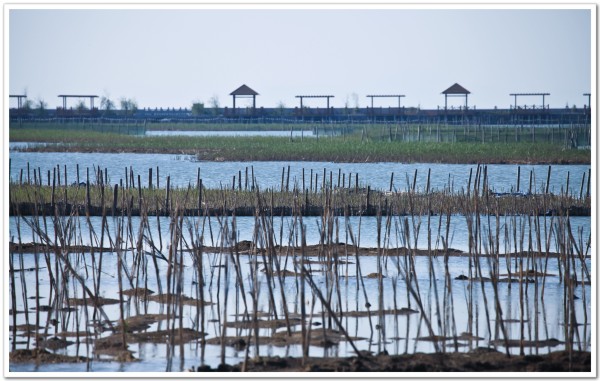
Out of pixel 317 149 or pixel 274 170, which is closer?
pixel 274 170

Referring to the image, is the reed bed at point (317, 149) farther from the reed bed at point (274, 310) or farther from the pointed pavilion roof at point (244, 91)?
the reed bed at point (274, 310)

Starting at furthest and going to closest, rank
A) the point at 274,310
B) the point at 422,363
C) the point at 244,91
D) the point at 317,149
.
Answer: the point at 244,91 → the point at 317,149 → the point at 274,310 → the point at 422,363

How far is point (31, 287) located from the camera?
46.7ft

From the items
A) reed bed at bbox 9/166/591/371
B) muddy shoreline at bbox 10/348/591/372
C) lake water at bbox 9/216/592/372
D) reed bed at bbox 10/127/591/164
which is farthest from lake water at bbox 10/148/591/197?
muddy shoreline at bbox 10/348/591/372

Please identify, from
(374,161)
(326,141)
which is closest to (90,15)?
(374,161)

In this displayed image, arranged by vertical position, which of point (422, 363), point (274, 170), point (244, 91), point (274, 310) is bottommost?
point (274, 170)

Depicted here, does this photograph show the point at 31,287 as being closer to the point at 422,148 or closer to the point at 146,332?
the point at 146,332

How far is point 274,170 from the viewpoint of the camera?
38.1m

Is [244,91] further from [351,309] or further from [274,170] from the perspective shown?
[351,309]

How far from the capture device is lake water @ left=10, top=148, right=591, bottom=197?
104ft

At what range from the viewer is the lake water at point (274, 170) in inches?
1243

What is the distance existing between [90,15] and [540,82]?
248 inches

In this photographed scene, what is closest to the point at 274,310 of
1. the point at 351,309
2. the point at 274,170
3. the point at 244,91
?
the point at 351,309

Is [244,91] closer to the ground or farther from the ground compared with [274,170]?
farther from the ground
